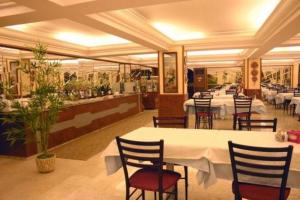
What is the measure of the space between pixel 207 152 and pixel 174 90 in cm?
551

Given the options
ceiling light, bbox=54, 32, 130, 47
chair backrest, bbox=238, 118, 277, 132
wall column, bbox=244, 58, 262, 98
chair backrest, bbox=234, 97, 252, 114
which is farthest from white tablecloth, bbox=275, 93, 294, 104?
chair backrest, bbox=238, 118, 277, 132

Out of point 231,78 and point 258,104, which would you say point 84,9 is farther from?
point 231,78

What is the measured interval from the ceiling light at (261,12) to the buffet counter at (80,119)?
4331 millimetres

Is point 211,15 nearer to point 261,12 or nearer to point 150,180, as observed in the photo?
point 261,12

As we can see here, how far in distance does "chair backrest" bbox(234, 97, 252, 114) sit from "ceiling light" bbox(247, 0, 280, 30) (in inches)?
70.3

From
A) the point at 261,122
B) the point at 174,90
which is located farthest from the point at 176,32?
the point at 261,122

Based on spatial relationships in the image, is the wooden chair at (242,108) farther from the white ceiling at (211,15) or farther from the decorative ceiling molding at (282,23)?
the white ceiling at (211,15)

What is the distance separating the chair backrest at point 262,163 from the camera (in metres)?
1.85

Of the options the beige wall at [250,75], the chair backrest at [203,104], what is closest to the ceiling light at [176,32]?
the chair backrest at [203,104]

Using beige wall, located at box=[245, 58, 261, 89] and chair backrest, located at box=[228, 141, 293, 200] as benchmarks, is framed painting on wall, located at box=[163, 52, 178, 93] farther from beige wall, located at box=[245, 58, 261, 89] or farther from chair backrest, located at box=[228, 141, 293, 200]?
chair backrest, located at box=[228, 141, 293, 200]

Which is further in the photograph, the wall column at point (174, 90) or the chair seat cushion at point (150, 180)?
the wall column at point (174, 90)

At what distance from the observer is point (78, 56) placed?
8.05 metres

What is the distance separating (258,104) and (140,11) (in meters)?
3.59

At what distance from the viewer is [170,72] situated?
775 cm
